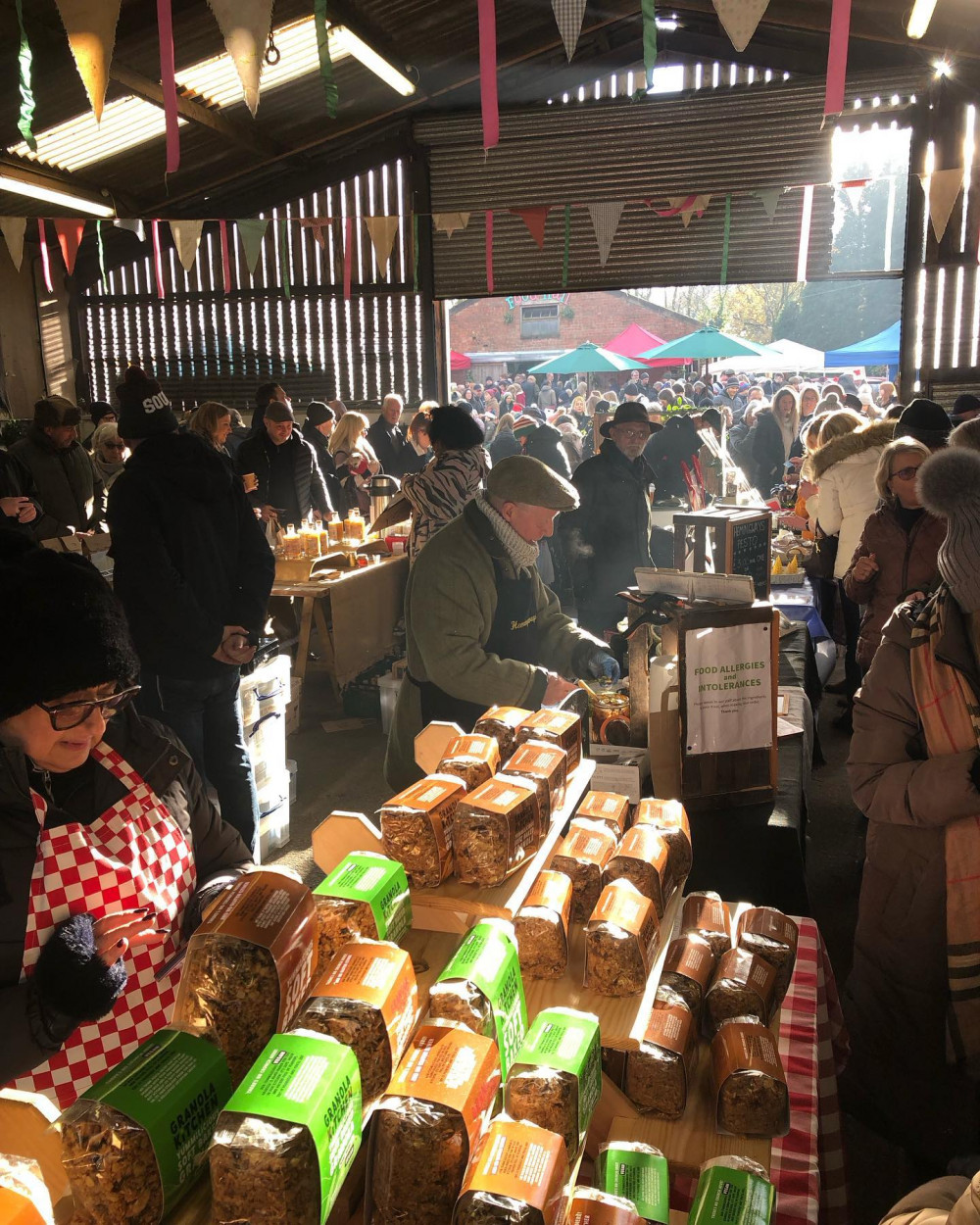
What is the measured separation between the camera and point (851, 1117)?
2746 millimetres

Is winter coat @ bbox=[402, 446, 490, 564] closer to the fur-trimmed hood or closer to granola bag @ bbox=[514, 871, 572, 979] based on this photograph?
the fur-trimmed hood

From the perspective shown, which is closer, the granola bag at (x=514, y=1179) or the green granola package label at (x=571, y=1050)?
the granola bag at (x=514, y=1179)

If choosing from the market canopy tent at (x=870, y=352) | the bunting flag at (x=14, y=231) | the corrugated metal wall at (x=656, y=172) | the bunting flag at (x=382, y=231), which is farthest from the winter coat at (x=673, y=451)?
the market canopy tent at (x=870, y=352)

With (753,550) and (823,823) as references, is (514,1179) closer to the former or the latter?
(753,550)

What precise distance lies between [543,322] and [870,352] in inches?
1044

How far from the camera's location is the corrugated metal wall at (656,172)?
9461mm

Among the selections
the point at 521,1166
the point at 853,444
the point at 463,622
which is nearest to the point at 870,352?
the point at 853,444

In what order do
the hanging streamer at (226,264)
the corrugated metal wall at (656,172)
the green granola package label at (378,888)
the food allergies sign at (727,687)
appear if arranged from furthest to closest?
the hanging streamer at (226,264) < the corrugated metal wall at (656,172) < the food allergies sign at (727,687) < the green granola package label at (378,888)

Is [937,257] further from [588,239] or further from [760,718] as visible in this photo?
[760,718]

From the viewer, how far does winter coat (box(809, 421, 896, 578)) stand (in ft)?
18.0

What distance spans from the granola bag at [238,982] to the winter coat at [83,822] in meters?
0.37

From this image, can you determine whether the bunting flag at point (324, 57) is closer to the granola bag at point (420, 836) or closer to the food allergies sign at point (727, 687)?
the food allergies sign at point (727, 687)

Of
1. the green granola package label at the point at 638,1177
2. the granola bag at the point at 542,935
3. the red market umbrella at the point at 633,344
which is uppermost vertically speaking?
the red market umbrella at the point at 633,344

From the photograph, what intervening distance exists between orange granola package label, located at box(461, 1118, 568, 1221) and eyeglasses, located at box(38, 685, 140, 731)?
848mm
